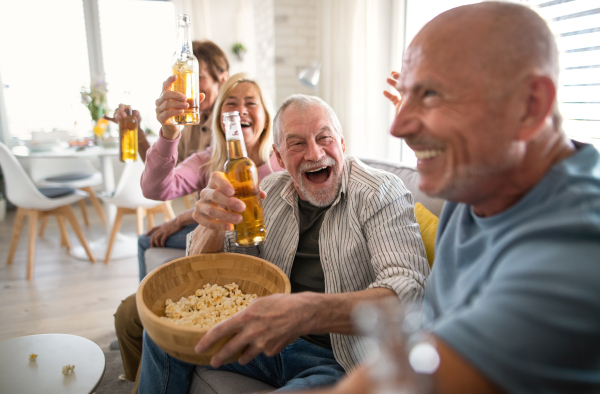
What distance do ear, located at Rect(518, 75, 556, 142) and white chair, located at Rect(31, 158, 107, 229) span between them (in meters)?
4.12

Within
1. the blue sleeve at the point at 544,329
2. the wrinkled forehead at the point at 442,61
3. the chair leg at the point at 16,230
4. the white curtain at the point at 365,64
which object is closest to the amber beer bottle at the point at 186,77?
the wrinkled forehead at the point at 442,61

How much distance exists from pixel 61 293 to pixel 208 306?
2.27 m

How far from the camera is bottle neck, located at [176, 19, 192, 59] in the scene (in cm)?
152

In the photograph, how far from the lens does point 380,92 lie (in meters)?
3.62

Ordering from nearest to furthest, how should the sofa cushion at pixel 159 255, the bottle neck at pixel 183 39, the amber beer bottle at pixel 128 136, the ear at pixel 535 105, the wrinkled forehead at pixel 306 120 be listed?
the ear at pixel 535 105 → the wrinkled forehead at pixel 306 120 → the bottle neck at pixel 183 39 → the sofa cushion at pixel 159 255 → the amber beer bottle at pixel 128 136

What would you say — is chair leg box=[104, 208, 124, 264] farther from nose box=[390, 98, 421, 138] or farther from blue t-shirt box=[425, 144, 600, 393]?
blue t-shirt box=[425, 144, 600, 393]

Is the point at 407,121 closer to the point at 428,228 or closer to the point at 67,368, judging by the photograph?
the point at 428,228

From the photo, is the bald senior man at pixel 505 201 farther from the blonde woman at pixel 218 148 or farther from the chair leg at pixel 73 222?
the chair leg at pixel 73 222

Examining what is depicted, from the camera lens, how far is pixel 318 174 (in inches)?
57.0

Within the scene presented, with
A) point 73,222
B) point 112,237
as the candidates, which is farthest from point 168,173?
point 73,222

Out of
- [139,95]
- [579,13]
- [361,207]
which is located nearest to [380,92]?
[579,13]

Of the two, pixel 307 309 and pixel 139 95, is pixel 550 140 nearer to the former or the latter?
pixel 307 309

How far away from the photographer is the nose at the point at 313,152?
1.37m

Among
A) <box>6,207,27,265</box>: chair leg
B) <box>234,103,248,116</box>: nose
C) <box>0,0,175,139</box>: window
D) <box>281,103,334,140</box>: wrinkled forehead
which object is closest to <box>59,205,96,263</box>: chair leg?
<box>6,207,27,265</box>: chair leg
